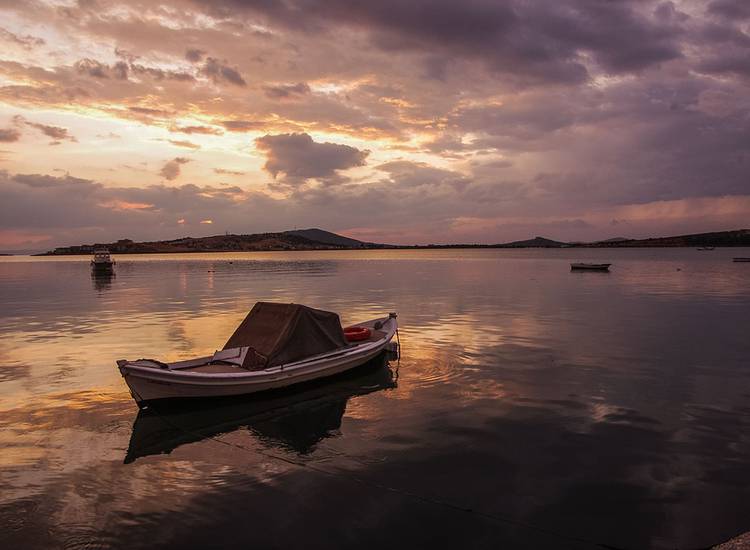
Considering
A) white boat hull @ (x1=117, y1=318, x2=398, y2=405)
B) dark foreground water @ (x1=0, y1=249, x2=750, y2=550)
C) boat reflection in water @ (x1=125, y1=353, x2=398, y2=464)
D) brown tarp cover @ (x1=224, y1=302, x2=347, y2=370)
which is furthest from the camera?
brown tarp cover @ (x1=224, y1=302, x2=347, y2=370)

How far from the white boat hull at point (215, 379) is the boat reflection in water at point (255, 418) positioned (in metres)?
0.44

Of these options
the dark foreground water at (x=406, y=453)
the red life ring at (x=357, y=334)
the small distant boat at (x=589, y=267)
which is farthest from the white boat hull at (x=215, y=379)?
the small distant boat at (x=589, y=267)

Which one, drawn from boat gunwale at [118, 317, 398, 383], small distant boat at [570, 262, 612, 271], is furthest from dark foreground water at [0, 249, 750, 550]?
small distant boat at [570, 262, 612, 271]

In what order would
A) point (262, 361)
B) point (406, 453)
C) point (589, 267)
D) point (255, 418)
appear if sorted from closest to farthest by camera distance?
point (406, 453) < point (255, 418) < point (262, 361) < point (589, 267)

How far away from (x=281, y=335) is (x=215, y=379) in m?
3.43

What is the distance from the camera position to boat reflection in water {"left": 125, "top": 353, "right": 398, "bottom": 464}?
1520 cm

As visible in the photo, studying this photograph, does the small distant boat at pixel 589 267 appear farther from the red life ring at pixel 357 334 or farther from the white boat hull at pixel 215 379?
the white boat hull at pixel 215 379

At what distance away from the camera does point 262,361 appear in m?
19.2

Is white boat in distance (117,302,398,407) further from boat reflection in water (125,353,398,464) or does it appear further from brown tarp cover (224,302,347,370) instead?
boat reflection in water (125,353,398,464)

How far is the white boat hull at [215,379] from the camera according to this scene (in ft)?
53.9

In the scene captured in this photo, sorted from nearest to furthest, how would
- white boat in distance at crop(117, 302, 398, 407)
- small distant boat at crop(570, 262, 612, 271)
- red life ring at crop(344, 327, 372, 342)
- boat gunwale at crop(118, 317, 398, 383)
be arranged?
1. boat gunwale at crop(118, 317, 398, 383)
2. white boat in distance at crop(117, 302, 398, 407)
3. red life ring at crop(344, 327, 372, 342)
4. small distant boat at crop(570, 262, 612, 271)

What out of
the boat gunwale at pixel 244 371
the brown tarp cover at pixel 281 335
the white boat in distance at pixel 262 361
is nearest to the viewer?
the boat gunwale at pixel 244 371

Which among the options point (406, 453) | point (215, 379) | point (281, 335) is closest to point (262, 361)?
point (281, 335)

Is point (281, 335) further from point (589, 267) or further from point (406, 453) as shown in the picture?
point (589, 267)
